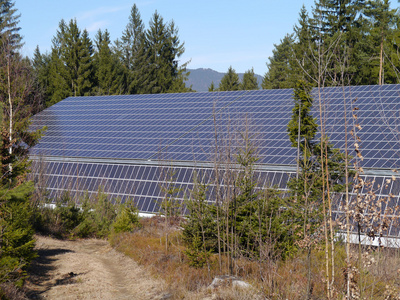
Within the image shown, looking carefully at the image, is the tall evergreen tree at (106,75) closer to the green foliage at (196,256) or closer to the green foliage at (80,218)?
the green foliage at (80,218)

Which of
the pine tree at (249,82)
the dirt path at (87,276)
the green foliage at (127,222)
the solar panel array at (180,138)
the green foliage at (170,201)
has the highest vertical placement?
the pine tree at (249,82)

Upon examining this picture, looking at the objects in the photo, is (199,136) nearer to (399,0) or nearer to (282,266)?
(282,266)

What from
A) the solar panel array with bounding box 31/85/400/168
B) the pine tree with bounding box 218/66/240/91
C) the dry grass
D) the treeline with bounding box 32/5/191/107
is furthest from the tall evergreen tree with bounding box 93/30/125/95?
the dry grass

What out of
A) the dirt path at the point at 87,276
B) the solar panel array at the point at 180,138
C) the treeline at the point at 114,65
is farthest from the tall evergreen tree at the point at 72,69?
the dirt path at the point at 87,276

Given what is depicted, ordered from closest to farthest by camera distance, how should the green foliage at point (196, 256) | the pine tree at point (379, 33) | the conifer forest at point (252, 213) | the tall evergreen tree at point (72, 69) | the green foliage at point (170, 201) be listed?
the conifer forest at point (252, 213), the green foliage at point (196, 256), the green foliage at point (170, 201), the pine tree at point (379, 33), the tall evergreen tree at point (72, 69)

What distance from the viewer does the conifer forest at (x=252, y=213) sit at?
32.4 ft

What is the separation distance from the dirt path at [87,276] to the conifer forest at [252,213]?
0.39 metres

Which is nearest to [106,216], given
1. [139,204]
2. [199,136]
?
[139,204]

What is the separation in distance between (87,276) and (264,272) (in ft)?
23.5

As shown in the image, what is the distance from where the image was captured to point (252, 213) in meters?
16.2

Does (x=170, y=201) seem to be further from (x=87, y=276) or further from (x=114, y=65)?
(x=114, y=65)

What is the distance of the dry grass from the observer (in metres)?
10.4

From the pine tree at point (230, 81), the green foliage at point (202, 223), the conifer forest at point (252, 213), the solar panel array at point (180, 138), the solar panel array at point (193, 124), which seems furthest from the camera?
A: the pine tree at point (230, 81)

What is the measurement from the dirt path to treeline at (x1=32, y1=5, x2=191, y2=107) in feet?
152
